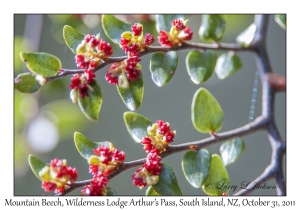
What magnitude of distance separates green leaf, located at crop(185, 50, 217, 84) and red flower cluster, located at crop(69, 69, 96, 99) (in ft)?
0.88

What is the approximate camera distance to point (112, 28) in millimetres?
965

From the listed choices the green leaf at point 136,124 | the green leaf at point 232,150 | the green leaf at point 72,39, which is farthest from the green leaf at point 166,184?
the green leaf at point 72,39

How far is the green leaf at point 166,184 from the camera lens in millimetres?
826

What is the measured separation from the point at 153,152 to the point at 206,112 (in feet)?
0.55

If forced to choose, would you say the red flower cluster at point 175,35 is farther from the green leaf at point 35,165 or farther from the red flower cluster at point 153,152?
the green leaf at point 35,165

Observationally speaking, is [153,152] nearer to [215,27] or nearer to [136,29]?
[136,29]

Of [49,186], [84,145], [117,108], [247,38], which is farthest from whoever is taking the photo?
[117,108]

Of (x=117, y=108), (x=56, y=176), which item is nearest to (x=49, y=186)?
(x=56, y=176)

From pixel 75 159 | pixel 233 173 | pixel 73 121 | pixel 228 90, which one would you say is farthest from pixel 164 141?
pixel 75 159

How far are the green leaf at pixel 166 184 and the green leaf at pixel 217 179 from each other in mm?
95

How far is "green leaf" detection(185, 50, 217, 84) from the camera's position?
37.3 inches

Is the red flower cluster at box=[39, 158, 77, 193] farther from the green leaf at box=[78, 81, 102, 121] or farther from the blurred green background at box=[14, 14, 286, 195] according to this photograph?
the blurred green background at box=[14, 14, 286, 195]

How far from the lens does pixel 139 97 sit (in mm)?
834

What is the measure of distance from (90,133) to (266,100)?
1.84 metres
